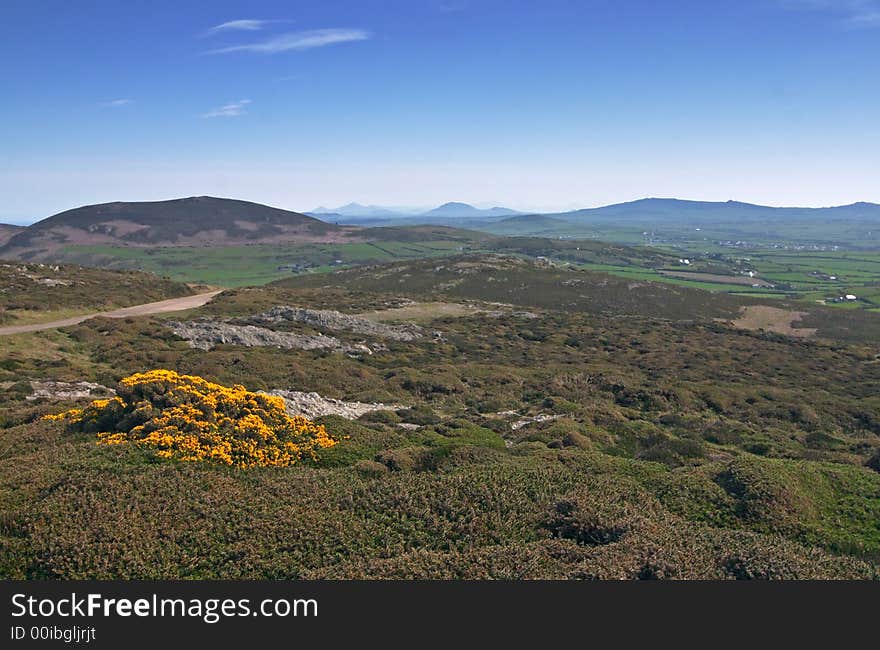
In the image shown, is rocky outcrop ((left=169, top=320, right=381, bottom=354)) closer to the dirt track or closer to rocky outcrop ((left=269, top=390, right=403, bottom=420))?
the dirt track

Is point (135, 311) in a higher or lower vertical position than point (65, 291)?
lower

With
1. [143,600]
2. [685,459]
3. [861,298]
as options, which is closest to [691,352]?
[685,459]

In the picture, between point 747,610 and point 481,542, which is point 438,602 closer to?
point 481,542

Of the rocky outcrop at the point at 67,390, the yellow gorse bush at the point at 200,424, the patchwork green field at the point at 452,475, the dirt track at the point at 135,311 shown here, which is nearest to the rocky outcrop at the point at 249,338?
the patchwork green field at the point at 452,475

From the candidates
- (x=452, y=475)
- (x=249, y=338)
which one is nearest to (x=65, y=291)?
(x=249, y=338)

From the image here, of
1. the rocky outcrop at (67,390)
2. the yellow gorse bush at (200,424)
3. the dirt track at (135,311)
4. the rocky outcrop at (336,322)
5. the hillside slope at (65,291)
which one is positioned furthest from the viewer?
the rocky outcrop at (336,322)

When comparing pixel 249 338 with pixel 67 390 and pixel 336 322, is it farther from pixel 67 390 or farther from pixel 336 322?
Answer: pixel 67 390

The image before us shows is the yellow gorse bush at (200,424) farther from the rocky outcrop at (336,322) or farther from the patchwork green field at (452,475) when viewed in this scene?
the rocky outcrop at (336,322)
